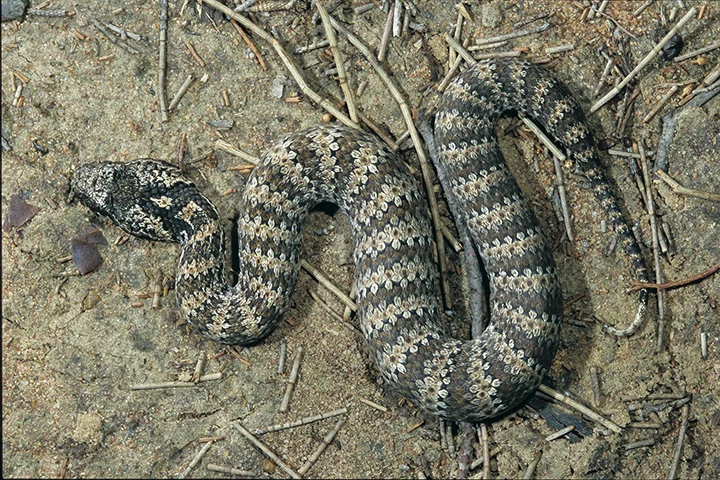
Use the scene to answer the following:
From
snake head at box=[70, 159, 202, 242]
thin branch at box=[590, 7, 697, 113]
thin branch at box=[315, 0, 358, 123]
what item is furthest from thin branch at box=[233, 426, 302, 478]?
thin branch at box=[590, 7, 697, 113]

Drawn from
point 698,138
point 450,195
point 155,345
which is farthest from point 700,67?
point 155,345

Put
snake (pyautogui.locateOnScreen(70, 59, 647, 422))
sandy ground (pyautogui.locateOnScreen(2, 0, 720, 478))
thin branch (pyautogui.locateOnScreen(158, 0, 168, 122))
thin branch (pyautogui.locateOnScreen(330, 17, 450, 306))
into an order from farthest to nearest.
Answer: thin branch (pyautogui.locateOnScreen(158, 0, 168, 122))
thin branch (pyautogui.locateOnScreen(330, 17, 450, 306))
sandy ground (pyautogui.locateOnScreen(2, 0, 720, 478))
snake (pyautogui.locateOnScreen(70, 59, 647, 422))

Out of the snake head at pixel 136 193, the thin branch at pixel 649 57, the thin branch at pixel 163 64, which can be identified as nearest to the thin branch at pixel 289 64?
the thin branch at pixel 163 64

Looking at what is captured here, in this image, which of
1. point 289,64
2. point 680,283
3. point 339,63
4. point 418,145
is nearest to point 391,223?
point 418,145

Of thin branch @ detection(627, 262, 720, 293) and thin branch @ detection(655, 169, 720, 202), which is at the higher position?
thin branch @ detection(655, 169, 720, 202)

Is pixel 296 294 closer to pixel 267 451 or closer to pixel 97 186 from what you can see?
pixel 267 451

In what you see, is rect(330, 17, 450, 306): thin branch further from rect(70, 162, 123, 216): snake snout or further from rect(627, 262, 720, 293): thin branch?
rect(70, 162, 123, 216): snake snout

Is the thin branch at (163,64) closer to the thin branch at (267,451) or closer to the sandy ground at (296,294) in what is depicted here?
the sandy ground at (296,294)

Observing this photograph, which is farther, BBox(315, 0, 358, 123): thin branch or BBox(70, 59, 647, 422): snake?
BBox(315, 0, 358, 123): thin branch
